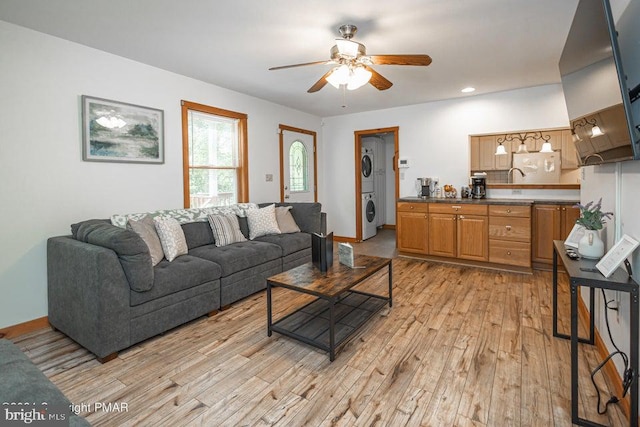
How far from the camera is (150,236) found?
2832mm

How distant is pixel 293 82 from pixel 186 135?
1.44 meters

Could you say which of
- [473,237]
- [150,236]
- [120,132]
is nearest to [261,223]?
[150,236]

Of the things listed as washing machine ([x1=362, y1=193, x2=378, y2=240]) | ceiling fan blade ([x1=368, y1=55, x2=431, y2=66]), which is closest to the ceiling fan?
ceiling fan blade ([x1=368, y1=55, x2=431, y2=66])

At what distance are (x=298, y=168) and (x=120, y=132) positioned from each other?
3.03 m

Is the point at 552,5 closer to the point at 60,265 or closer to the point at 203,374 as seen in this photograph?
the point at 203,374

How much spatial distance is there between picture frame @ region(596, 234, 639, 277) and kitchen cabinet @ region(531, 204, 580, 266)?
287cm

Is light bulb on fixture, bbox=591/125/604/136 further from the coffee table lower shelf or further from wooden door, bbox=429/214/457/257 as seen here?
wooden door, bbox=429/214/457/257

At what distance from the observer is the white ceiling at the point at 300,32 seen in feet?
7.66

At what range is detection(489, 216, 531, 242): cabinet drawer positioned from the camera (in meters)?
3.98

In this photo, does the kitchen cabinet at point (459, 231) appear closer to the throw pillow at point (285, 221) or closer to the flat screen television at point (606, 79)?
the throw pillow at point (285, 221)

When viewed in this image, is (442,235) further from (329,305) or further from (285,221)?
(329,305)

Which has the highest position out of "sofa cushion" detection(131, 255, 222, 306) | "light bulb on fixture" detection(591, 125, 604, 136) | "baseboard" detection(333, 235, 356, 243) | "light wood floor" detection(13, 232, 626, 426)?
"light bulb on fixture" detection(591, 125, 604, 136)

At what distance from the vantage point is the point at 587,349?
2.24 m

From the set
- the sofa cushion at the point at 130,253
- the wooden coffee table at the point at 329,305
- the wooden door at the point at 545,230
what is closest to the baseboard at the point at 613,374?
the wooden coffee table at the point at 329,305
